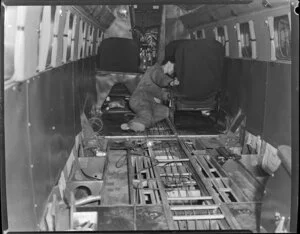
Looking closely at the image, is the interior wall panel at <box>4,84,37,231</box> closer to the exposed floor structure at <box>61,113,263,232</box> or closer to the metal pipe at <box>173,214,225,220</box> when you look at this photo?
the exposed floor structure at <box>61,113,263,232</box>

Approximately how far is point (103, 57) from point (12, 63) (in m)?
7.69

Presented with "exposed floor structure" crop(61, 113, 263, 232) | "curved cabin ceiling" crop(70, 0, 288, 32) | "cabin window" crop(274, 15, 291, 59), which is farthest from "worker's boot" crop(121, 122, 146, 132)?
"cabin window" crop(274, 15, 291, 59)

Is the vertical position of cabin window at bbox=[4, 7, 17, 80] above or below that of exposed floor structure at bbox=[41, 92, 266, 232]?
above

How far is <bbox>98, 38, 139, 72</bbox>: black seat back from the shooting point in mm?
10547

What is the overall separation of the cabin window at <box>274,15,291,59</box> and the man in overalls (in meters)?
2.65

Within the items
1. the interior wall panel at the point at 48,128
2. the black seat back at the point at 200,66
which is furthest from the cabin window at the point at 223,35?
the interior wall panel at the point at 48,128

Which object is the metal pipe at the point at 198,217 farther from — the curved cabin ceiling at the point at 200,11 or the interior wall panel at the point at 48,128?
the curved cabin ceiling at the point at 200,11

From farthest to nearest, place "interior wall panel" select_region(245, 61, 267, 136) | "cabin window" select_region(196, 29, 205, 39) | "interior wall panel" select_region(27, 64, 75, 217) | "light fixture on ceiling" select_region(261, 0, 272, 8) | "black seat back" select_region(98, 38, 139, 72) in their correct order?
"cabin window" select_region(196, 29, 205, 39) → "black seat back" select_region(98, 38, 139, 72) → "interior wall panel" select_region(245, 61, 267, 136) → "light fixture on ceiling" select_region(261, 0, 272, 8) → "interior wall panel" select_region(27, 64, 75, 217)

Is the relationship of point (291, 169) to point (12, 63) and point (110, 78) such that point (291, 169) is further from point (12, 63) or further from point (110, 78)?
point (110, 78)

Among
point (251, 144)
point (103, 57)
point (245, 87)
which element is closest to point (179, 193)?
point (251, 144)

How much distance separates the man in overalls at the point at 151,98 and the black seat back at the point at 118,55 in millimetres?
2081

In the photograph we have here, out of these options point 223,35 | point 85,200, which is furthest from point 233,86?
point 85,200

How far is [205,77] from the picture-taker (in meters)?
7.87

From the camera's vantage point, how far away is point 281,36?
598cm
